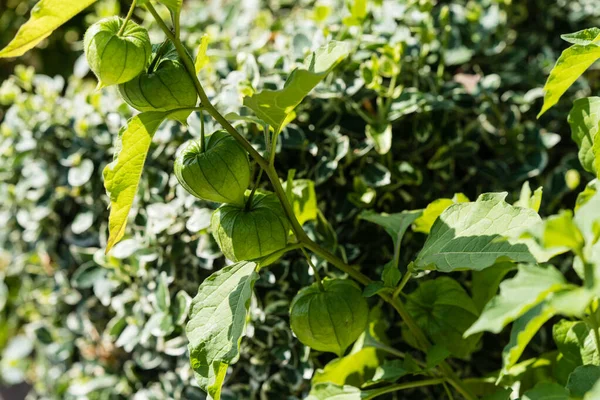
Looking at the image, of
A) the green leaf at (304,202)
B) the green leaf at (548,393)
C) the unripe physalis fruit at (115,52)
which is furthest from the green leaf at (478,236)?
the unripe physalis fruit at (115,52)

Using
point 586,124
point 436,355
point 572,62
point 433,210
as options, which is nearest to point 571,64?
point 572,62

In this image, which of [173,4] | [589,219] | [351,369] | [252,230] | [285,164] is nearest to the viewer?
[589,219]

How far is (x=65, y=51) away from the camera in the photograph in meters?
2.35

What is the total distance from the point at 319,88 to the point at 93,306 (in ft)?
2.25

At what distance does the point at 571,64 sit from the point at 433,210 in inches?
10.8

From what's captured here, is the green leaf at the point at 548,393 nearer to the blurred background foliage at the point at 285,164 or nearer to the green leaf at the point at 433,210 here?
the green leaf at the point at 433,210

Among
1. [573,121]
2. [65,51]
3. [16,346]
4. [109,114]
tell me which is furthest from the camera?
[65,51]

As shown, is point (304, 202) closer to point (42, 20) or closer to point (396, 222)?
point (396, 222)

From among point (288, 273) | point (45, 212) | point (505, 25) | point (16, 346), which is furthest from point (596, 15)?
point (16, 346)

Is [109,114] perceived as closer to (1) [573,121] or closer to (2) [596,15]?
(1) [573,121]

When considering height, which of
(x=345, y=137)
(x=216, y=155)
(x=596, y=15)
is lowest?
(x=596, y=15)

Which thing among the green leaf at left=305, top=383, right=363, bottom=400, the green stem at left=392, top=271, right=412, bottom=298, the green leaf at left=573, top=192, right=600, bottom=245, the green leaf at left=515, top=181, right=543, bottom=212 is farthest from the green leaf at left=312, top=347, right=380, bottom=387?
the green leaf at left=573, top=192, right=600, bottom=245

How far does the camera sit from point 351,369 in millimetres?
1016

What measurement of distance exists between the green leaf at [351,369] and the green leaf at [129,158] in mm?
408
